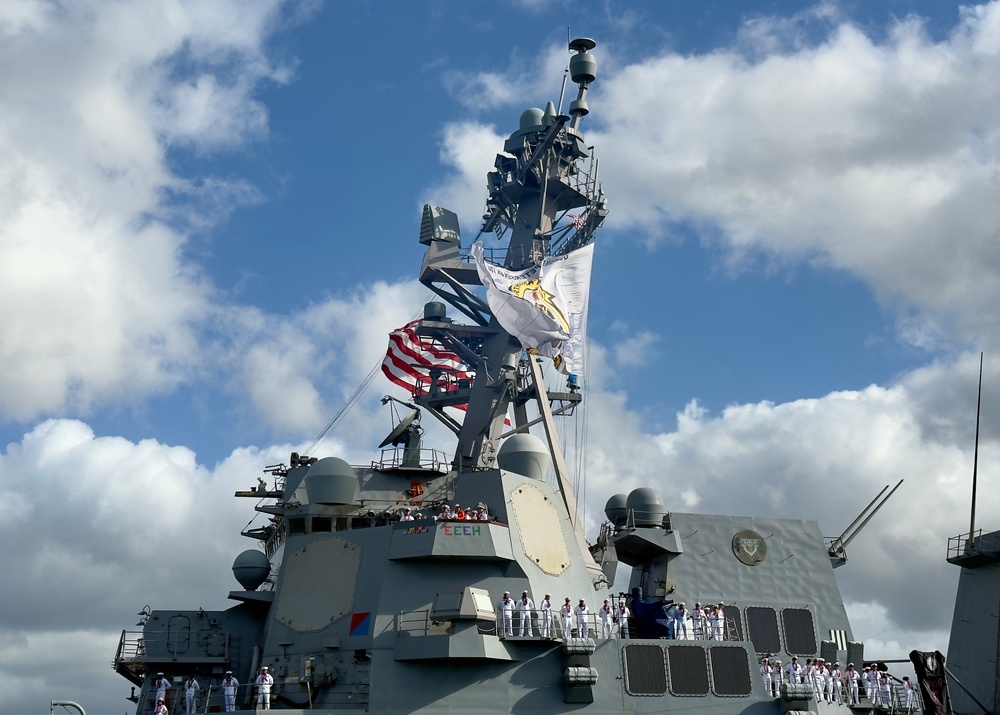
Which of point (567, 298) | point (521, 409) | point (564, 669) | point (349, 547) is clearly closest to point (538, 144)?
point (567, 298)

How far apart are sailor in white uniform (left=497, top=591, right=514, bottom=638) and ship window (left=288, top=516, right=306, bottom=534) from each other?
5.45 m

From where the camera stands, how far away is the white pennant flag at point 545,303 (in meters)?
29.5

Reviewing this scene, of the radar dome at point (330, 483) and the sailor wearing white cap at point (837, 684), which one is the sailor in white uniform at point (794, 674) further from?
the radar dome at point (330, 483)

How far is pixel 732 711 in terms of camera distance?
72.9ft

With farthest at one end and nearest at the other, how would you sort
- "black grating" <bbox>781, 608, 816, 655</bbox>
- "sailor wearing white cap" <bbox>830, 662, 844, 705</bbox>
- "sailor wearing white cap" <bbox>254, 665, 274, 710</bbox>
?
1. "black grating" <bbox>781, 608, 816, 655</bbox>
2. "sailor wearing white cap" <bbox>830, 662, 844, 705</bbox>
3. "sailor wearing white cap" <bbox>254, 665, 274, 710</bbox>

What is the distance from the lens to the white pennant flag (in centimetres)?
2948

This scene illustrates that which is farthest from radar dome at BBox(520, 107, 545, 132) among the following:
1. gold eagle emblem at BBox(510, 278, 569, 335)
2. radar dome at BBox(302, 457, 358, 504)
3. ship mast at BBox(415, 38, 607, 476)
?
radar dome at BBox(302, 457, 358, 504)

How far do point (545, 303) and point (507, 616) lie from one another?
10772 mm

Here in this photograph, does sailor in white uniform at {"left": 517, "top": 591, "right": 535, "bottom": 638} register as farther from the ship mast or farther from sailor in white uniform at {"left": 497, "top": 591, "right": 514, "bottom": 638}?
the ship mast

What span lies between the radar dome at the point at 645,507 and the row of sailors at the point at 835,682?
17.0ft

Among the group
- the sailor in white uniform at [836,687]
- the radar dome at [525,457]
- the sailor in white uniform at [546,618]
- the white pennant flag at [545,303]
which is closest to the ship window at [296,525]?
the radar dome at [525,457]

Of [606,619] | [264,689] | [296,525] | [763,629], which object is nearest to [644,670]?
[606,619]

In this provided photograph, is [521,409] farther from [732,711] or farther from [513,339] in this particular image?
[732,711]

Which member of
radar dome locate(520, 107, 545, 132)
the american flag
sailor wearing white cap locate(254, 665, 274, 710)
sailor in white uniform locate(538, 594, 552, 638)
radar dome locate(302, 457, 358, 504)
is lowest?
sailor wearing white cap locate(254, 665, 274, 710)
